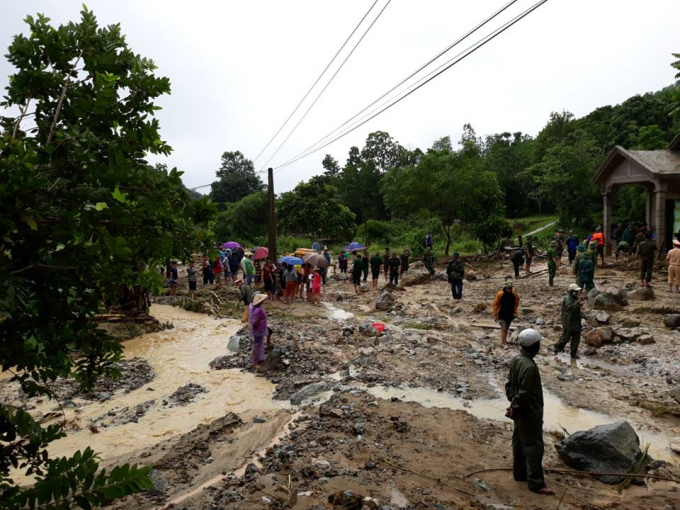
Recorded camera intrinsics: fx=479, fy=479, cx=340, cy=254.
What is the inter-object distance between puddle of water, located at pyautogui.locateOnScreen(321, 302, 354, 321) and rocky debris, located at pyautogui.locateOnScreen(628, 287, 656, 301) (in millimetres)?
8005

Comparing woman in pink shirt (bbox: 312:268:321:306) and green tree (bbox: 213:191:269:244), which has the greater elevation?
green tree (bbox: 213:191:269:244)

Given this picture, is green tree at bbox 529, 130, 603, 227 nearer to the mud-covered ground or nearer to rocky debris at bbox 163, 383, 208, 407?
the mud-covered ground

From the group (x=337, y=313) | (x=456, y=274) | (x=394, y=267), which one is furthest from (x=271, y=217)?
(x=456, y=274)

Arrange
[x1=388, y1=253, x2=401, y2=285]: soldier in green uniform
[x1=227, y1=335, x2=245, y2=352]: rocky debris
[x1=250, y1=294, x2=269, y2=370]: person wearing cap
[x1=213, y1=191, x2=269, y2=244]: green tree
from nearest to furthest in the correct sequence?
[x1=250, y1=294, x2=269, y2=370]: person wearing cap < [x1=227, y1=335, x2=245, y2=352]: rocky debris < [x1=388, y1=253, x2=401, y2=285]: soldier in green uniform < [x1=213, y1=191, x2=269, y2=244]: green tree

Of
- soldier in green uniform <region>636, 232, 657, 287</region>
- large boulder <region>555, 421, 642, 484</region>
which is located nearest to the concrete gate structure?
Result: soldier in green uniform <region>636, 232, 657, 287</region>

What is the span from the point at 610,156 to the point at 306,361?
16.2 metres

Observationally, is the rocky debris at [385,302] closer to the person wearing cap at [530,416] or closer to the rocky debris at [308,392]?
the rocky debris at [308,392]

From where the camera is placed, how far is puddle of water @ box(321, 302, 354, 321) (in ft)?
48.9

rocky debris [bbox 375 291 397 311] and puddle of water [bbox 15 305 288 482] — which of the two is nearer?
puddle of water [bbox 15 305 288 482]

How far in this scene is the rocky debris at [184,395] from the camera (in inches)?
340

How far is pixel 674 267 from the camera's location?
1368 cm

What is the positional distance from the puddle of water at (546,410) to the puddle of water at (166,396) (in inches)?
80.0

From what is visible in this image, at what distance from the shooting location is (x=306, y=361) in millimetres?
9656

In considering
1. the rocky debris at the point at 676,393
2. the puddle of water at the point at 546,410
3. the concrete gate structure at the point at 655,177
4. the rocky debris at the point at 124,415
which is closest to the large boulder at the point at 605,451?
the puddle of water at the point at 546,410
